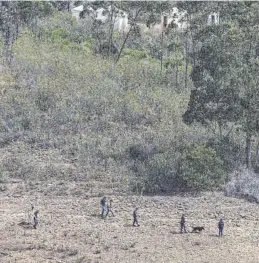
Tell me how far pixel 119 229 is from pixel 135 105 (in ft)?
34.9

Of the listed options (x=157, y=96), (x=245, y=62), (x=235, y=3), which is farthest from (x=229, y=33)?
(x=157, y=96)

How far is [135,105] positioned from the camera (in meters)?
33.8

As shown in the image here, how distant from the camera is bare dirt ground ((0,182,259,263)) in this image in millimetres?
22344

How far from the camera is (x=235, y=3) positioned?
33156mm

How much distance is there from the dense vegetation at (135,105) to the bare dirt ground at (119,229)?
1.25m

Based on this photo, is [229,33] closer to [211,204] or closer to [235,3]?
[235,3]

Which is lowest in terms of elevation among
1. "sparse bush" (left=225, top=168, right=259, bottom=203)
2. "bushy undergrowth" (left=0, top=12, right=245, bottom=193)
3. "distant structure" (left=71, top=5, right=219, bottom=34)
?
"sparse bush" (left=225, top=168, right=259, bottom=203)

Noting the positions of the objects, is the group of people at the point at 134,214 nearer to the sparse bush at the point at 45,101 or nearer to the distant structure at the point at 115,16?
the sparse bush at the point at 45,101

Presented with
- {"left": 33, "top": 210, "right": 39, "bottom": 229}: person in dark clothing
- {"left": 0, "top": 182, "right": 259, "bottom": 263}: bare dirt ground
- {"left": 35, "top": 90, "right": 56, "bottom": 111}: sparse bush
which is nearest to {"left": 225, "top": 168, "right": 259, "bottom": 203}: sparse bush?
{"left": 0, "top": 182, "right": 259, "bottom": 263}: bare dirt ground

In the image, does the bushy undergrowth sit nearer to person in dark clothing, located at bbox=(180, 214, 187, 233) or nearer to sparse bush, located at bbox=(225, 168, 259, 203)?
sparse bush, located at bbox=(225, 168, 259, 203)

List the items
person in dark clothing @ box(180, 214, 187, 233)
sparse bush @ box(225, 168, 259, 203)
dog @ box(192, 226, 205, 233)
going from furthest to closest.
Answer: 1. sparse bush @ box(225, 168, 259, 203)
2. dog @ box(192, 226, 205, 233)
3. person in dark clothing @ box(180, 214, 187, 233)

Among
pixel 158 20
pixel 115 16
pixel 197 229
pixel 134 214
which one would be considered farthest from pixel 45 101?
pixel 197 229

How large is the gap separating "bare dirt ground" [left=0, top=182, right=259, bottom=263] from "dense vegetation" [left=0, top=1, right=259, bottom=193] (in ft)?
4.11

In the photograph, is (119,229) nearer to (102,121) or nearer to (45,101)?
(102,121)
